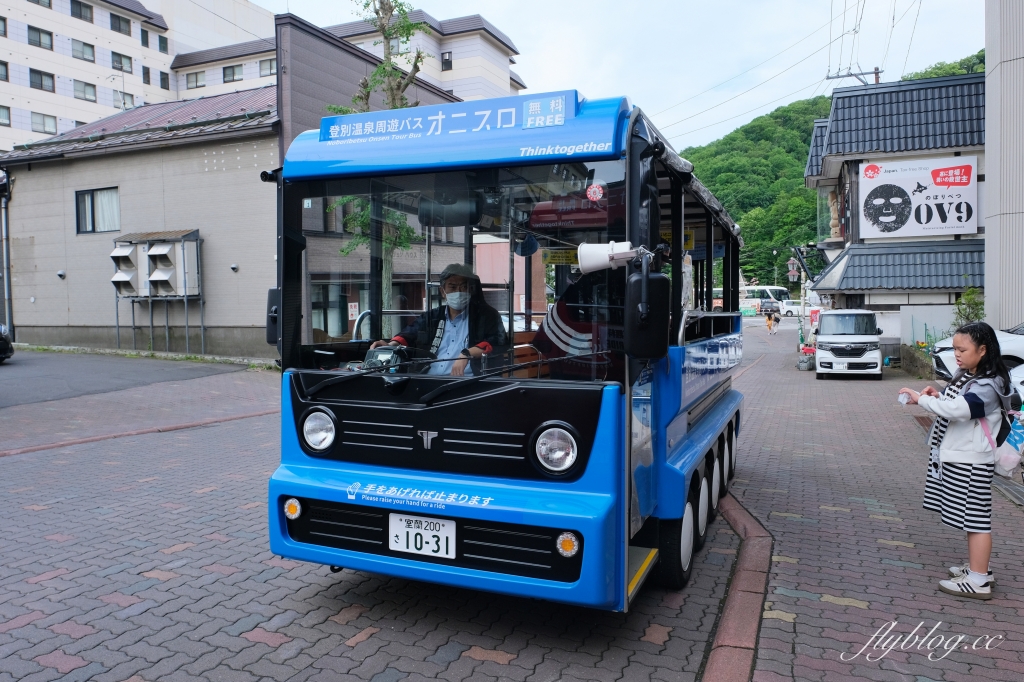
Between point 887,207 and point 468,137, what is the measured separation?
21.5m

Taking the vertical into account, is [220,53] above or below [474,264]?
above

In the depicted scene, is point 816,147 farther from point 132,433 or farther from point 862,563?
point 862,563

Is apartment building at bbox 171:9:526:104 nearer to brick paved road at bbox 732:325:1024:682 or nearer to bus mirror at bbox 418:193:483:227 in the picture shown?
brick paved road at bbox 732:325:1024:682

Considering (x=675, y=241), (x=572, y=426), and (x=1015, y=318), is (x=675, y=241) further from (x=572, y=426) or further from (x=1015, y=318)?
(x=1015, y=318)

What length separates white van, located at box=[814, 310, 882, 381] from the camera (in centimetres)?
1981

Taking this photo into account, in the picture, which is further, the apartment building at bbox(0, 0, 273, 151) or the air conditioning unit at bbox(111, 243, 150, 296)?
the apartment building at bbox(0, 0, 273, 151)

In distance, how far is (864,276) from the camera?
2212 centimetres

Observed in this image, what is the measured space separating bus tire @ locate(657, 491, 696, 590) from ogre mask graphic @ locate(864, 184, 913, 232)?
2052 centimetres

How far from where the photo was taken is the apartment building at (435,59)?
47625 millimetres

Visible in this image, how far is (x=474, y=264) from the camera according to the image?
4316 mm

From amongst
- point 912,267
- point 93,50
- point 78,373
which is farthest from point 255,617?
point 93,50

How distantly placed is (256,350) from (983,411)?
61.0 ft

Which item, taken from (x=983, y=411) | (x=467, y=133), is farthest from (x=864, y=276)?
(x=467, y=133)

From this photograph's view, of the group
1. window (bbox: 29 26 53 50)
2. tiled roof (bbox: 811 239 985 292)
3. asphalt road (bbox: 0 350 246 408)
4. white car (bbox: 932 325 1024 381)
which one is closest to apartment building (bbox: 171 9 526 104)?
window (bbox: 29 26 53 50)
